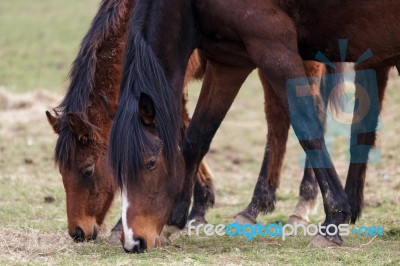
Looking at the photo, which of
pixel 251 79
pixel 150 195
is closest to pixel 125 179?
pixel 150 195

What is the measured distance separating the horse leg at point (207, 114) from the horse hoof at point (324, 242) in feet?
3.41

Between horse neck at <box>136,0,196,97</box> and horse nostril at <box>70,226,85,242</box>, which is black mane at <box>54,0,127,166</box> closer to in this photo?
horse nostril at <box>70,226,85,242</box>

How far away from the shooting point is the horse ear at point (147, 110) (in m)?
5.29

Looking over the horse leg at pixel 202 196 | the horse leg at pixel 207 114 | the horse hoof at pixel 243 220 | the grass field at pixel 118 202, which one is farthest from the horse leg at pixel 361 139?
the horse leg at pixel 202 196

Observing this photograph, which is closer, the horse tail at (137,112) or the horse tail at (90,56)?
the horse tail at (137,112)

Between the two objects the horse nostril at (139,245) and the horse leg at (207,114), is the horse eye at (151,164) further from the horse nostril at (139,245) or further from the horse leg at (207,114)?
the horse leg at (207,114)

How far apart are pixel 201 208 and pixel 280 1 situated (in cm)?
245

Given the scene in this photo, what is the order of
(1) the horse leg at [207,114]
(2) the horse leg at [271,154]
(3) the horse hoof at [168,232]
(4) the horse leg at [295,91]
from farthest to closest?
(2) the horse leg at [271,154], (1) the horse leg at [207,114], (3) the horse hoof at [168,232], (4) the horse leg at [295,91]

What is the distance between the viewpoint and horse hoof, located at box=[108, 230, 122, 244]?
6102 millimetres

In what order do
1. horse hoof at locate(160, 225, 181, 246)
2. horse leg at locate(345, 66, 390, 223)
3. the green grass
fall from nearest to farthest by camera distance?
horse hoof at locate(160, 225, 181, 246), horse leg at locate(345, 66, 390, 223), the green grass

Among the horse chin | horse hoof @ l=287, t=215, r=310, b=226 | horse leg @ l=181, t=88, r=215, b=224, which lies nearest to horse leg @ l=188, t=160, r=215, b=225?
horse leg @ l=181, t=88, r=215, b=224

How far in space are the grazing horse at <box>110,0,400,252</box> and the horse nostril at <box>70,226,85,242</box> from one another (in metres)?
0.67

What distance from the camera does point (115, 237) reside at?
618 cm

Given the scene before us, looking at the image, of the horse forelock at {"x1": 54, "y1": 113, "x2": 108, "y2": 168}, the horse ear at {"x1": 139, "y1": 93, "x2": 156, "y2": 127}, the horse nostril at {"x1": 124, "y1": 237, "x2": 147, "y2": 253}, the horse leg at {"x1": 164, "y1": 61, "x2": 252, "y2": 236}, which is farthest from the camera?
the horse leg at {"x1": 164, "y1": 61, "x2": 252, "y2": 236}
